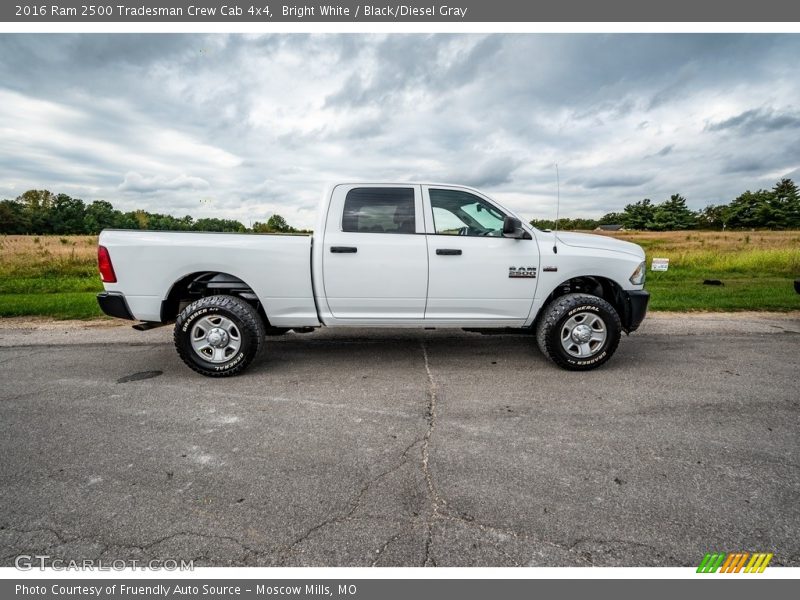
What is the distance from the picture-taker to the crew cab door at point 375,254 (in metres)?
4.11

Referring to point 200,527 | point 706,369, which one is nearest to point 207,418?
point 200,527

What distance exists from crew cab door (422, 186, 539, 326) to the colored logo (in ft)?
8.81

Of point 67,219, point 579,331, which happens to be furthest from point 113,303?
point 67,219

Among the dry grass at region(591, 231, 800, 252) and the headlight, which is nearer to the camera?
the headlight

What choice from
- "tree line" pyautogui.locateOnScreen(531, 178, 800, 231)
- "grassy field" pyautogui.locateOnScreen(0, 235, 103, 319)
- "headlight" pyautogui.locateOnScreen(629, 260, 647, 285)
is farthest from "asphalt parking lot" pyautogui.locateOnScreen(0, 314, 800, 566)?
"tree line" pyautogui.locateOnScreen(531, 178, 800, 231)

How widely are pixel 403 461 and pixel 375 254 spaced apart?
2128 millimetres

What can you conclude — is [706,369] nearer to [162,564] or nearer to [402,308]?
[402,308]

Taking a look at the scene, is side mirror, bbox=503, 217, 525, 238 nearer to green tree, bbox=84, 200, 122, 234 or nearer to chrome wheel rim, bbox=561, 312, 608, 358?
chrome wheel rim, bbox=561, 312, 608, 358

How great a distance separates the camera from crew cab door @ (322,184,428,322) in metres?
4.11

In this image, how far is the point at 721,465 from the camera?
8.45 ft

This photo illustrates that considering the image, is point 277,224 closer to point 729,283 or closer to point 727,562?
point 727,562

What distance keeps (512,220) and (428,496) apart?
8.90 feet

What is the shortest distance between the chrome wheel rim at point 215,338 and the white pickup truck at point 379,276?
0.01m

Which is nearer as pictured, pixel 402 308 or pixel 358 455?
pixel 358 455
